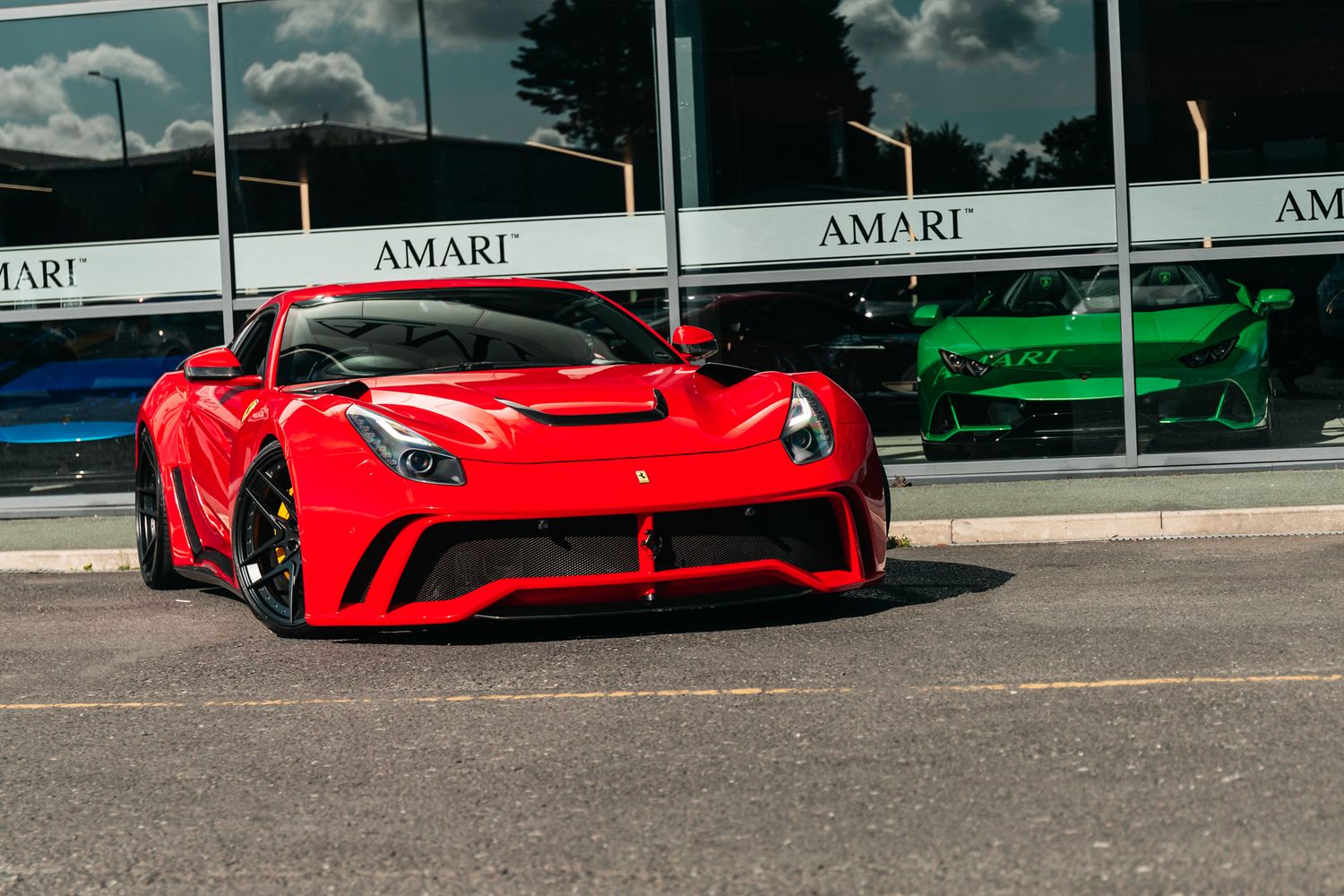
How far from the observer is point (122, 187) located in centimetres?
1238

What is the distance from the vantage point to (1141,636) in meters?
5.68

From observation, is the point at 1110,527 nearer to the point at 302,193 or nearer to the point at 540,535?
the point at 540,535

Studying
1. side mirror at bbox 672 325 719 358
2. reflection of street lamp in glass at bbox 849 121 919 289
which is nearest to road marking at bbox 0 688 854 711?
side mirror at bbox 672 325 719 358

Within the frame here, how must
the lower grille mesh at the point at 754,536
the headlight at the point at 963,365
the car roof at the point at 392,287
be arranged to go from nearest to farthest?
1. the lower grille mesh at the point at 754,536
2. the car roof at the point at 392,287
3. the headlight at the point at 963,365

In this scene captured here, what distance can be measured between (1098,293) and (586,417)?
6.69m

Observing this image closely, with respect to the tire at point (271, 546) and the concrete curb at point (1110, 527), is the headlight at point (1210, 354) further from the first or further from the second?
the tire at point (271, 546)

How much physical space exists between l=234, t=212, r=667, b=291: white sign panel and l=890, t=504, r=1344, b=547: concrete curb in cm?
384

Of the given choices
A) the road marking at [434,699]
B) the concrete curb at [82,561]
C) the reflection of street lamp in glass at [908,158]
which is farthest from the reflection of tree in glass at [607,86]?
the road marking at [434,699]

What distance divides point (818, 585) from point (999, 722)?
1483 millimetres

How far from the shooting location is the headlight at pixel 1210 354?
11.5 metres

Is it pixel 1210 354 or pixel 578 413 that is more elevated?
pixel 1210 354

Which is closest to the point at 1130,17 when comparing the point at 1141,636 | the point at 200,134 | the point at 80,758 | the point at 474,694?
the point at 200,134

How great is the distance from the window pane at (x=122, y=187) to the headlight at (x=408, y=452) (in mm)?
7074

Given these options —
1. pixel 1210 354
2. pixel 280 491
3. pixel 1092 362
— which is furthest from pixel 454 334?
pixel 1210 354
